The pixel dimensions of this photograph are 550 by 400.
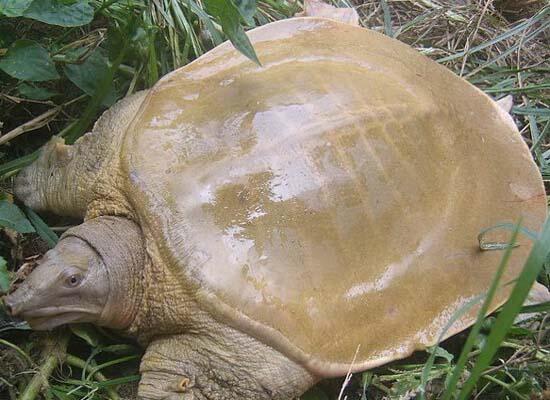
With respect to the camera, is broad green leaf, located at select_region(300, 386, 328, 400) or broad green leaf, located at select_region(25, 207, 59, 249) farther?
broad green leaf, located at select_region(25, 207, 59, 249)

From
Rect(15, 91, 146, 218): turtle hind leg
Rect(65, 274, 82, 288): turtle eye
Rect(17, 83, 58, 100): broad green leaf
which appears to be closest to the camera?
Rect(65, 274, 82, 288): turtle eye

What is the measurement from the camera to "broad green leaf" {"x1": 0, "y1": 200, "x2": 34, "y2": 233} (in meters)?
2.05

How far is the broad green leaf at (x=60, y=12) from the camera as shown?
2.10 metres

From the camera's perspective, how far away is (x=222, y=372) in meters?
1.92

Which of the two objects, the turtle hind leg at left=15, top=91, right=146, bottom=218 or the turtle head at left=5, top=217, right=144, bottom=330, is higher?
the turtle hind leg at left=15, top=91, right=146, bottom=218

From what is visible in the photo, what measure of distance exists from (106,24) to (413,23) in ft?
4.51

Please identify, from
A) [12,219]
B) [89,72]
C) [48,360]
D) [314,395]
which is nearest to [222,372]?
[314,395]

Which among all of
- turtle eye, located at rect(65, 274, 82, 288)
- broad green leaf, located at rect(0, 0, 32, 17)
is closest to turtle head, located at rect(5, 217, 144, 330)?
turtle eye, located at rect(65, 274, 82, 288)

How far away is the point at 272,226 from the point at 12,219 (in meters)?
0.81

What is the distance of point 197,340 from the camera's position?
1930mm

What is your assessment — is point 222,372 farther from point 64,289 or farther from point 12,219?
point 12,219

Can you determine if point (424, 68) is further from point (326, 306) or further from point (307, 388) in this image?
point (307, 388)

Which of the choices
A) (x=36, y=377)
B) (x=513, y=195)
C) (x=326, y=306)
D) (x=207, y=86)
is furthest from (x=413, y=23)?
(x=36, y=377)

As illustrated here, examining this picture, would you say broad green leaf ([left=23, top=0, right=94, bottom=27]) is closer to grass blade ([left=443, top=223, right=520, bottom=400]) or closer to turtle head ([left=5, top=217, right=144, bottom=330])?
turtle head ([left=5, top=217, right=144, bottom=330])
